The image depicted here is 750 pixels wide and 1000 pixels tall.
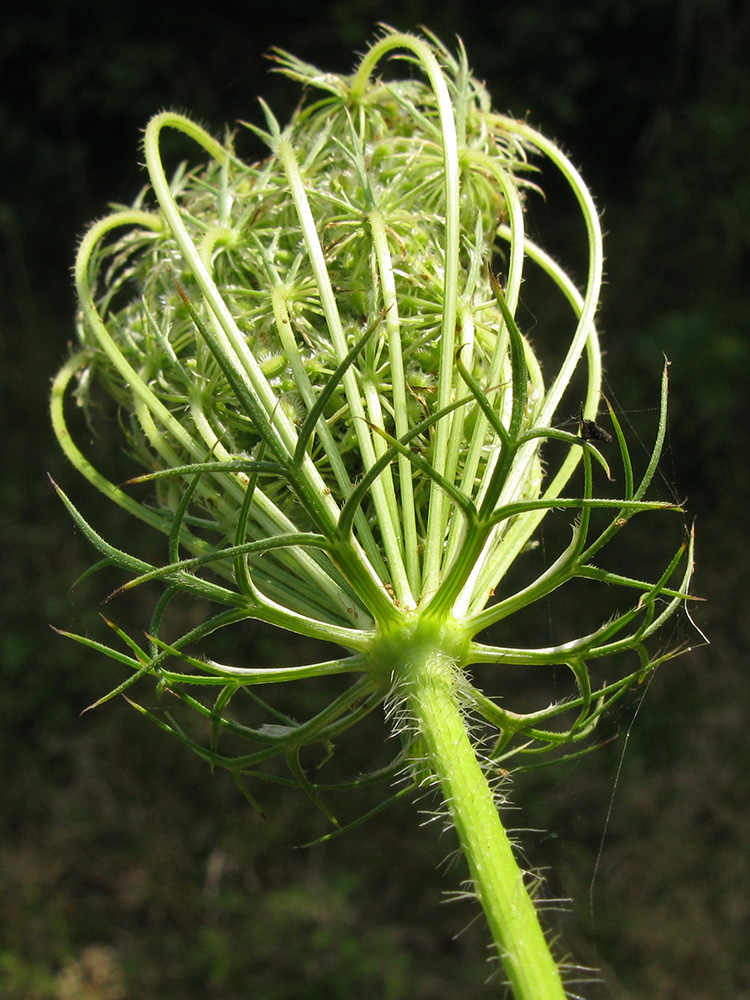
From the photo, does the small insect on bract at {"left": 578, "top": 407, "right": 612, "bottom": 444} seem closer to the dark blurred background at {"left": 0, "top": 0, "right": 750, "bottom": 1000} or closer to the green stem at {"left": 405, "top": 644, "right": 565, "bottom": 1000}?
the green stem at {"left": 405, "top": 644, "right": 565, "bottom": 1000}

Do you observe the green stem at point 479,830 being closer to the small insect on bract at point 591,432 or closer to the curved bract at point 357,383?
the curved bract at point 357,383

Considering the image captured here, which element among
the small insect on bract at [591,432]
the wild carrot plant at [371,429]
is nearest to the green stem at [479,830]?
the wild carrot plant at [371,429]

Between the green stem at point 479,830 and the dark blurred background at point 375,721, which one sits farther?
the dark blurred background at point 375,721

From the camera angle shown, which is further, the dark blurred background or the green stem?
the dark blurred background

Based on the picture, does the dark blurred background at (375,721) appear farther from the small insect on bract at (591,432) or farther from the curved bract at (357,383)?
the small insect on bract at (591,432)

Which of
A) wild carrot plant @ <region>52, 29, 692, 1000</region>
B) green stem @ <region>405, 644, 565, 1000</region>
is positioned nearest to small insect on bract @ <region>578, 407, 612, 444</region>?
wild carrot plant @ <region>52, 29, 692, 1000</region>

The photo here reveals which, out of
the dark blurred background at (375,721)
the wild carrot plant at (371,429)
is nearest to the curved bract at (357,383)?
the wild carrot plant at (371,429)

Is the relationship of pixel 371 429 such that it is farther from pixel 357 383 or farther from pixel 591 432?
pixel 591 432

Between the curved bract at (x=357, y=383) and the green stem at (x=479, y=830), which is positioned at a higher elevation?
the curved bract at (x=357, y=383)
